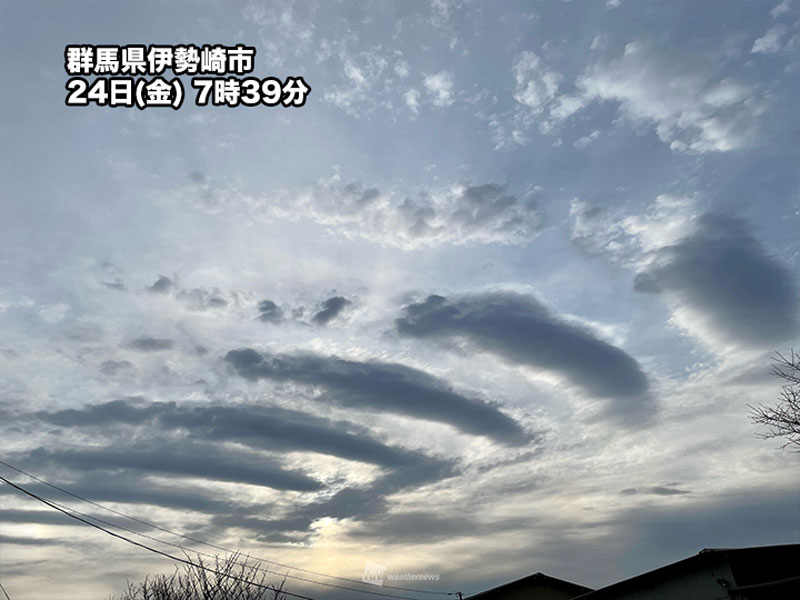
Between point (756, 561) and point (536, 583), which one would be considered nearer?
point (756, 561)

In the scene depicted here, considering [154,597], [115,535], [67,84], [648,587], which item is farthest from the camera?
[154,597]

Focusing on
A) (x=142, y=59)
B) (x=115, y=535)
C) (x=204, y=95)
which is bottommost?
(x=115, y=535)

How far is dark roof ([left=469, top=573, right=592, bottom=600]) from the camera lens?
1347 inches

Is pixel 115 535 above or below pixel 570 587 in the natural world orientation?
above

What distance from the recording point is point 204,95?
1859 cm

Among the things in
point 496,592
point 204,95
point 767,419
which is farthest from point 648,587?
point 204,95

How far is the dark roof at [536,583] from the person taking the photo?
34219mm

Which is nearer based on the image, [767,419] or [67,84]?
[67,84]

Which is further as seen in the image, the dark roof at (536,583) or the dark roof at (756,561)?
the dark roof at (536,583)

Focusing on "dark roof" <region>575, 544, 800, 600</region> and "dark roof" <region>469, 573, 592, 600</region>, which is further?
"dark roof" <region>469, 573, 592, 600</region>

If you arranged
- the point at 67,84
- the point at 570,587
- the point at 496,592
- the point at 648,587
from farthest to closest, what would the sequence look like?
the point at 570,587 < the point at 496,592 < the point at 648,587 < the point at 67,84

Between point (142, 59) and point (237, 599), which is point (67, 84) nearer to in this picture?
point (142, 59)

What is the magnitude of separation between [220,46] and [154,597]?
45.8 meters

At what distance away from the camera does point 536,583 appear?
35.6m
